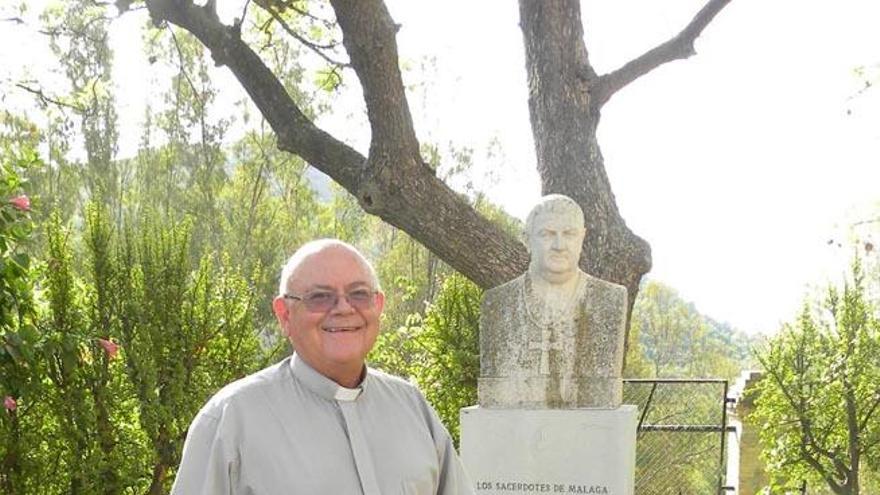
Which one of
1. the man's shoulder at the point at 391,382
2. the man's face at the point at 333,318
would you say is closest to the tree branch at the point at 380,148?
the man's shoulder at the point at 391,382

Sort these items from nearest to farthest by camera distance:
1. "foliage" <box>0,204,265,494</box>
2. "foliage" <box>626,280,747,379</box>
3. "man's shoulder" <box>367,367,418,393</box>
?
1. "man's shoulder" <box>367,367,418,393</box>
2. "foliage" <box>0,204,265,494</box>
3. "foliage" <box>626,280,747,379</box>

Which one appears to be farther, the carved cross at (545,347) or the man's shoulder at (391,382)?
the carved cross at (545,347)

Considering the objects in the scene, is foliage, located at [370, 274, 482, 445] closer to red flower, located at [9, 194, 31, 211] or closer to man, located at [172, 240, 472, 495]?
red flower, located at [9, 194, 31, 211]

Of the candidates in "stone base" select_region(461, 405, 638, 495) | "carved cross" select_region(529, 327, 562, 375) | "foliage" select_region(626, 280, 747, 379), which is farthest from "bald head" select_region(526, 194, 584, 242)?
"foliage" select_region(626, 280, 747, 379)

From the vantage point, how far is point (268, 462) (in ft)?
7.80

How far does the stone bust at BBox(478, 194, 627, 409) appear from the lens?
731cm

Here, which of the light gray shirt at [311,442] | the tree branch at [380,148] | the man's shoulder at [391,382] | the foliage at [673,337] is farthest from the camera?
the foliage at [673,337]

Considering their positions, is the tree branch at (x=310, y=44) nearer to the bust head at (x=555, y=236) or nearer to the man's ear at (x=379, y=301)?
the bust head at (x=555, y=236)

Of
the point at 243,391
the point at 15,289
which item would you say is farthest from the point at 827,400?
the point at 243,391

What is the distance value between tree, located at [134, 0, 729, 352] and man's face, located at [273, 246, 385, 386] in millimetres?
7311

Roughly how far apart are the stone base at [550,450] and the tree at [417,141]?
2.91 meters

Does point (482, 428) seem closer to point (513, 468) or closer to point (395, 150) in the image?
point (513, 468)

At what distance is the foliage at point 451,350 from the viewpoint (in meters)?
11.7

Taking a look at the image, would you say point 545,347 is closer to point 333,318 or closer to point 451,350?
point 451,350
